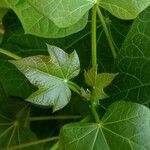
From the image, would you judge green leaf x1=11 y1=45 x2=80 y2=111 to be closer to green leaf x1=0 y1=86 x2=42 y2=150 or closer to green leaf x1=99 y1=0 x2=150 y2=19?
green leaf x1=99 y1=0 x2=150 y2=19

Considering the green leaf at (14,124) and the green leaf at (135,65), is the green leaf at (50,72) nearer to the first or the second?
the green leaf at (135,65)

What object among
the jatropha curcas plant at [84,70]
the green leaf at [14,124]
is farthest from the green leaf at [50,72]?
the green leaf at [14,124]

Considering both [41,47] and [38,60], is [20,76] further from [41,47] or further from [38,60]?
[38,60]

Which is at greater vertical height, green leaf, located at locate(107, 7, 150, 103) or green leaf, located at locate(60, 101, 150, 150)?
green leaf, located at locate(107, 7, 150, 103)

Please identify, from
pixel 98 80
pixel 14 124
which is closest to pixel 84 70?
pixel 98 80

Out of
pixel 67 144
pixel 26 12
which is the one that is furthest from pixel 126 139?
pixel 26 12

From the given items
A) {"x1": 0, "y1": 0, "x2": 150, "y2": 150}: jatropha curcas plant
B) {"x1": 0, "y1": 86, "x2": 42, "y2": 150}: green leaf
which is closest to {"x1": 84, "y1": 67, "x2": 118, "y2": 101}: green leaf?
{"x1": 0, "y1": 0, "x2": 150, "y2": 150}: jatropha curcas plant
